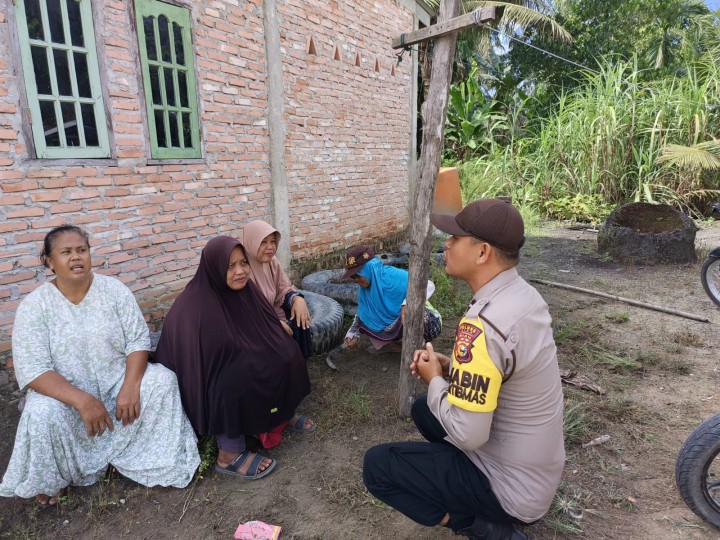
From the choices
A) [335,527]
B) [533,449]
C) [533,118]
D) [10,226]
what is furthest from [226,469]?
[533,118]

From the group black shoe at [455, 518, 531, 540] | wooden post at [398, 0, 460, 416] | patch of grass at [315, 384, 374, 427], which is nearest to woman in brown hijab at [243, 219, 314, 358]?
patch of grass at [315, 384, 374, 427]

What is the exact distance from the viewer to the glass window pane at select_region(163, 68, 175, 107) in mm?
4017

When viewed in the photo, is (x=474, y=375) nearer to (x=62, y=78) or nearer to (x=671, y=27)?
(x=62, y=78)

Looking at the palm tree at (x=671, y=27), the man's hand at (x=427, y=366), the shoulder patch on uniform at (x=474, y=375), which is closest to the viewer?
the shoulder patch on uniform at (x=474, y=375)

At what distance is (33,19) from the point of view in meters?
3.12

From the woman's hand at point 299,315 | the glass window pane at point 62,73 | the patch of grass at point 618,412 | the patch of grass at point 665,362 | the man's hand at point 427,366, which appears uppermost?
the glass window pane at point 62,73

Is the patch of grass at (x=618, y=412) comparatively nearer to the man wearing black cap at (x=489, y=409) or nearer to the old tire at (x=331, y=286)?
the man wearing black cap at (x=489, y=409)

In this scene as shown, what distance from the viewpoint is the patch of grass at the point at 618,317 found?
180 inches

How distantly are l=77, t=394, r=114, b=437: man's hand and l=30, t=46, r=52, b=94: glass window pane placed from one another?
89.1 inches

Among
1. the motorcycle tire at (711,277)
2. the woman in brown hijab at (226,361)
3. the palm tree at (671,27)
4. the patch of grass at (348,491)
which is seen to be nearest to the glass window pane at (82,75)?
the woman in brown hijab at (226,361)

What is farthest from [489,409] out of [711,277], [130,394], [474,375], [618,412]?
[711,277]

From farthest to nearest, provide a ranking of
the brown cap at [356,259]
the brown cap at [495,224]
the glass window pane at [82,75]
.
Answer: the brown cap at [356,259] → the glass window pane at [82,75] → the brown cap at [495,224]

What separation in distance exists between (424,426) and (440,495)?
1.50 feet

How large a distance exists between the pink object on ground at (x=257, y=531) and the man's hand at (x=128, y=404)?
0.80 m
